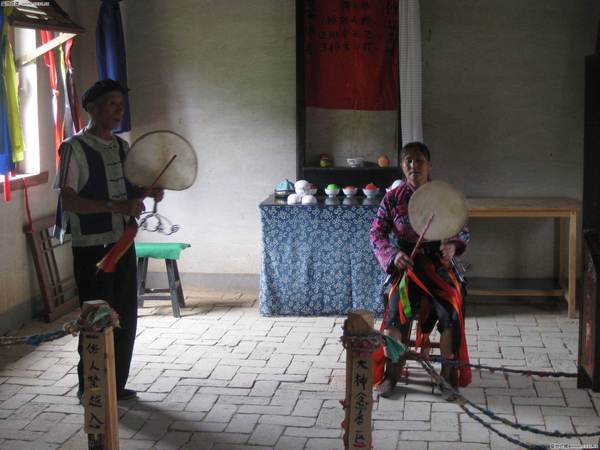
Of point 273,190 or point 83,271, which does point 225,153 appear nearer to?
point 273,190

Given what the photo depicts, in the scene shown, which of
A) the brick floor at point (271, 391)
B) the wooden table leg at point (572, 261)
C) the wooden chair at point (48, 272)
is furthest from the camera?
the wooden chair at point (48, 272)

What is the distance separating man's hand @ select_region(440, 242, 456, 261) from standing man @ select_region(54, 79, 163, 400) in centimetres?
141

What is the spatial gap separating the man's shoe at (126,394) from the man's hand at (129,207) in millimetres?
944

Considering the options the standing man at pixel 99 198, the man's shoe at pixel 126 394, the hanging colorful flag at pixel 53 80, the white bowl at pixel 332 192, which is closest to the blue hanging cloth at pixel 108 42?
the hanging colorful flag at pixel 53 80

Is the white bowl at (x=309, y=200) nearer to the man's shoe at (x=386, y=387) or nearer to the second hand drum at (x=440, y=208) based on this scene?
the man's shoe at (x=386, y=387)

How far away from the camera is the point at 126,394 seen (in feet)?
14.0

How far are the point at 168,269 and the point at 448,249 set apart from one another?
251 cm

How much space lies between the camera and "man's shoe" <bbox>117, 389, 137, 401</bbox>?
4242 millimetres

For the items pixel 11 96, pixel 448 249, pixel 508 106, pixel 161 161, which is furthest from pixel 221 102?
pixel 448 249

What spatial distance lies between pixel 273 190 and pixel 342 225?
40.6 inches

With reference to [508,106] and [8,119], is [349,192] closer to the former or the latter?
[508,106]

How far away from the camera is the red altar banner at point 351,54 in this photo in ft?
20.5

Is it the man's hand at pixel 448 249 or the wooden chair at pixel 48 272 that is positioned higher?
the man's hand at pixel 448 249

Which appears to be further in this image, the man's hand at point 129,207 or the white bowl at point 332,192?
the white bowl at point 332,192
